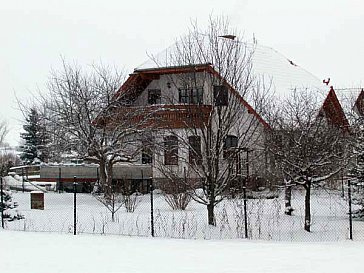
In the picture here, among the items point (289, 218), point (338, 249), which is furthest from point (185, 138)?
point (338, 249)

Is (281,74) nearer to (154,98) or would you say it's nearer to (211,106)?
(154,98)

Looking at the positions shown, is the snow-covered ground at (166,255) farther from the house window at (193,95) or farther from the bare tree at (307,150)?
the house window at (193,95)

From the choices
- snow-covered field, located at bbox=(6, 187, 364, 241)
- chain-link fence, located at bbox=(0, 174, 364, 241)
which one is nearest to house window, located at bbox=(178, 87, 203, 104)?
chain-link fence, located at bbox=(0, 174, 364, 241)

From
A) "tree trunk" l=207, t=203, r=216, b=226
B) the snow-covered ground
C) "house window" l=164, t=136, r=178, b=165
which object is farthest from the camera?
"house window" l=164, t=136, r=178, b=165

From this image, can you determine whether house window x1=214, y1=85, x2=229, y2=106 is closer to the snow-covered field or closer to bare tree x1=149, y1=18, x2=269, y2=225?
bare tree x1=149, y1=18, x2=269, y2=225

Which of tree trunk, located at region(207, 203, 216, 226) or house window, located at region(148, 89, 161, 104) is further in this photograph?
house window, located at region(148, 89, 161, 104)

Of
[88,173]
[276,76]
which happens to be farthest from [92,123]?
[276,76]

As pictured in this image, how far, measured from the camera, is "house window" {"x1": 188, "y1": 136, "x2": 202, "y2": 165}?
17.1 metres

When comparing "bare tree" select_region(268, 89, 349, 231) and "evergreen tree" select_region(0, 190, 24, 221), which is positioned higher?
"bare tree" select_region(268, 89, 349, 231)

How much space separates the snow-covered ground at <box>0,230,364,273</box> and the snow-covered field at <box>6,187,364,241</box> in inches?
61.9

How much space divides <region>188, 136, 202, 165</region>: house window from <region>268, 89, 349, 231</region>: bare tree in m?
2.51

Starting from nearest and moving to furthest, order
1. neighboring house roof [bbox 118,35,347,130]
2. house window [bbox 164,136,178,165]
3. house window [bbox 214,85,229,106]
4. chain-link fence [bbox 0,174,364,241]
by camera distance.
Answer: chain-link fence [bbox 0,174,364,241], house window [bbox 214,85,229,106], house window [bbox 164,136,178,165], neighboring house roof [bbox 118,35,347,130]

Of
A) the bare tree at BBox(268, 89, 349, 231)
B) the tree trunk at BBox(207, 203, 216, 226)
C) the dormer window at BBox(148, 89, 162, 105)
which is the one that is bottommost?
the tree trunk at BBox(207, 203, 216, 226)

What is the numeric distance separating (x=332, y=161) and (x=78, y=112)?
12.4 m
